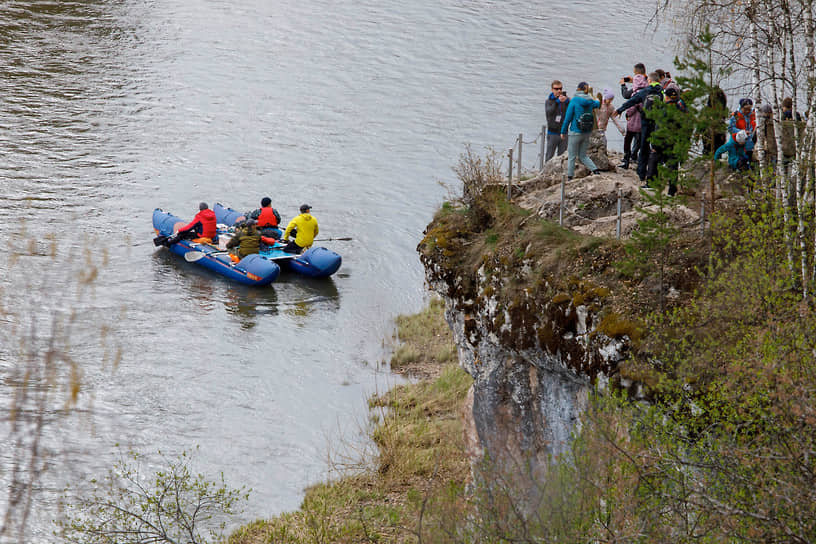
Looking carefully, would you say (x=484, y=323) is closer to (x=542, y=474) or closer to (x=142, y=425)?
(x=542, y=474)

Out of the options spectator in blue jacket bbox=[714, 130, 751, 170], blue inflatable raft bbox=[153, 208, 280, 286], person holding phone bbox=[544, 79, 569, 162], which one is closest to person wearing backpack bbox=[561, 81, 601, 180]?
spectator in blue jacket bbox=[714, 130, 751, 170]

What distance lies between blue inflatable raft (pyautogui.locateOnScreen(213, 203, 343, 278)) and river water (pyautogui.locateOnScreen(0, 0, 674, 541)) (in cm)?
45

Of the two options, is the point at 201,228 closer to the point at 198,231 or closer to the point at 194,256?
the point at 198,231

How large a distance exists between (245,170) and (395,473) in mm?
16407

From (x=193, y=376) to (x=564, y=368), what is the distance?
32.0ft

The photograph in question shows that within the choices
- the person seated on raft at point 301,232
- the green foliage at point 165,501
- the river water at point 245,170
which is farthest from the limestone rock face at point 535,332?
the person seated on raft at point 301,232

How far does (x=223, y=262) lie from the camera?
22094mm

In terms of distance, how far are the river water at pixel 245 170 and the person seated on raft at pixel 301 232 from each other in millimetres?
925

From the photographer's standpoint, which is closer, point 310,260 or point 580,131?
point 580,131

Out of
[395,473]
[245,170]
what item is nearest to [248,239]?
[245,170]

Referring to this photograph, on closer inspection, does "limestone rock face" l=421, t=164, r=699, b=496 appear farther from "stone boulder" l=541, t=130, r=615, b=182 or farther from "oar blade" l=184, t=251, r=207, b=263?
"oar blade" l=184, t=251, r=207, b=263

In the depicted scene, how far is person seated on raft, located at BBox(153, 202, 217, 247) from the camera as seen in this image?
2259 centimetres

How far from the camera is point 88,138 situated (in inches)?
1202

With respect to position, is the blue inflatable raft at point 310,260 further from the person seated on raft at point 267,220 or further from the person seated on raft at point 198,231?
the person seated on raft at point 198,231
